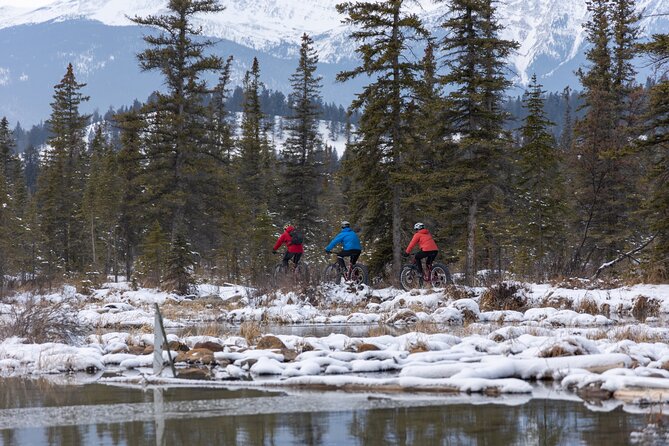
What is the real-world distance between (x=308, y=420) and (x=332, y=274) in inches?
680

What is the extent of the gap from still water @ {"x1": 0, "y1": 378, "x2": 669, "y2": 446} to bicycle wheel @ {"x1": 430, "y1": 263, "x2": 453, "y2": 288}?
14.2m

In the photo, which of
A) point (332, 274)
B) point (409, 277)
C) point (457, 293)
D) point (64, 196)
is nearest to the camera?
point (457, 293)

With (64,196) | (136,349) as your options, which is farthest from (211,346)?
(64,196)

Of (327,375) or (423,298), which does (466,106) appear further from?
(327,375)

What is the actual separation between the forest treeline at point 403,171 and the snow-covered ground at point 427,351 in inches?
166

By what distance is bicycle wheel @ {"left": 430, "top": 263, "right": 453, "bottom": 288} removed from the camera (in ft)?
71.4

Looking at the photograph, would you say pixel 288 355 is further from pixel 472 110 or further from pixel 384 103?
pixel 472 110

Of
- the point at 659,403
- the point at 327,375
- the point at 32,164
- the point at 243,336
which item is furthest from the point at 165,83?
the point at 32,164

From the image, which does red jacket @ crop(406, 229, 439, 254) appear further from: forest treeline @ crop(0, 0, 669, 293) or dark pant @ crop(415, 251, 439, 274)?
forest treeline @ crop(0, 0, 669, 293)

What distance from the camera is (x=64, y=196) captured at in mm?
52844

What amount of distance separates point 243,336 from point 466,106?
57.5 feet

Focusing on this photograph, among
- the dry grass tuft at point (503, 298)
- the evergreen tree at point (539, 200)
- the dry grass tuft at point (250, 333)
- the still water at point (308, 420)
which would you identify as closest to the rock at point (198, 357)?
the dry grass tuft at point (250, 333)

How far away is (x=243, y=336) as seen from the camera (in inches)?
514

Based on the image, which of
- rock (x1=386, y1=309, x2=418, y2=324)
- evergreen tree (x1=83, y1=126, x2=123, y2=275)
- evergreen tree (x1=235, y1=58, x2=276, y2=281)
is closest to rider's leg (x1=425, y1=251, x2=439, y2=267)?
rock (x1=386, y1=309, x2=418, y2=324)
